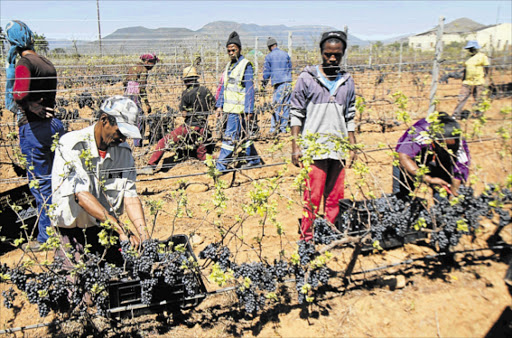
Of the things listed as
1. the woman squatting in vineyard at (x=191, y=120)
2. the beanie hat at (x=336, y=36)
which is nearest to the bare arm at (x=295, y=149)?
the beanie hat at (x=336, y=36)

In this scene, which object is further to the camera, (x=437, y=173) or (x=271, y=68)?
(x=271, y=68)

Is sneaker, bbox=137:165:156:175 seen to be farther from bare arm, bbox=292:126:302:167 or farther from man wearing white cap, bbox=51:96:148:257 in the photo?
bare arm, bbox=292:126:302:167

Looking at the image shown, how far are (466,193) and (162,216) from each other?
2796 mm

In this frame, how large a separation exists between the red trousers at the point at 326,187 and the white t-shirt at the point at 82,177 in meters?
1.32

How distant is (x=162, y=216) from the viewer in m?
3.91

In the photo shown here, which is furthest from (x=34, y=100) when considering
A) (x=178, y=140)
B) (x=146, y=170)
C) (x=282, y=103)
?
(x=282, y=103)

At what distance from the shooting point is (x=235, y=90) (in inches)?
173

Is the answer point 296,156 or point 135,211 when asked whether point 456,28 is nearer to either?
point 296,156

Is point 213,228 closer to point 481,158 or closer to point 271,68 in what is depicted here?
point 271,68

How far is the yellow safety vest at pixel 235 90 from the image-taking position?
169 inches

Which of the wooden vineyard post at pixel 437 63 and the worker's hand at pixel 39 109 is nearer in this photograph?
the worker's hand at pixel 39 109

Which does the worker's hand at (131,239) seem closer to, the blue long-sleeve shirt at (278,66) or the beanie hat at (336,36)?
the beanie hat at (336,36)

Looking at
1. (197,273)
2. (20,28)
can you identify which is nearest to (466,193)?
(197,273)

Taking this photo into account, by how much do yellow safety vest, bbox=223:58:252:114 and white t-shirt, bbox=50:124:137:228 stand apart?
2179 millimetres
